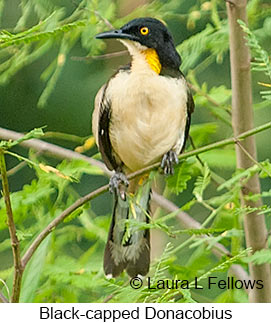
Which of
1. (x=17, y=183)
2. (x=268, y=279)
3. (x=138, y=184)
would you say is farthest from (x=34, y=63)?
(x=268, y=279)

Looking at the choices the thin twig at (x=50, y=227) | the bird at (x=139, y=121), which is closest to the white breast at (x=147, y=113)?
the bird at (x=139, y=121)

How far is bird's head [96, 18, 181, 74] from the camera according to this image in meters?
1.66

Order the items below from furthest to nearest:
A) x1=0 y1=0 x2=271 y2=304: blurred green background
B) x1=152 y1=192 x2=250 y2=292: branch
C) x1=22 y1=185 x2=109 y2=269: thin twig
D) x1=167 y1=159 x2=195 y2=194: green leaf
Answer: x1=0 y1=0 x2=271 y2=304: blurred green background, x1=152 y1=192 x2=250 y2=292: branch, x1=167 y1=159 x2=195 y2=194: green leaf, x1=22 y1=185 x2=109 y2=269: thin twig

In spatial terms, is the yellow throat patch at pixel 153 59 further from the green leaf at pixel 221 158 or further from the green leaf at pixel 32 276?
the green leaf at pixel 32 276

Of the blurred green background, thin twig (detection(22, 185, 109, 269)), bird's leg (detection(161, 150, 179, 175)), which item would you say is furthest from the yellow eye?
thin twig (detection(22, 185, 109, 269))

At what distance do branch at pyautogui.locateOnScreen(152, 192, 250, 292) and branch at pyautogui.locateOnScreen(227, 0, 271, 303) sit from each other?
0.07 m

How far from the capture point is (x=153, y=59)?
170 cm

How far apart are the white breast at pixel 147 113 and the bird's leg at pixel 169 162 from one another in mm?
25

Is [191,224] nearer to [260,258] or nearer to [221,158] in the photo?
[221,158]

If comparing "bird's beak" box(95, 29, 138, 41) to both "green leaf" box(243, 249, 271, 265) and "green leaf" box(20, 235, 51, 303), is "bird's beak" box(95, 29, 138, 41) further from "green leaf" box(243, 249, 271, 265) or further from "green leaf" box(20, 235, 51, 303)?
"green leaf" box(243, 249, 271, 265)
